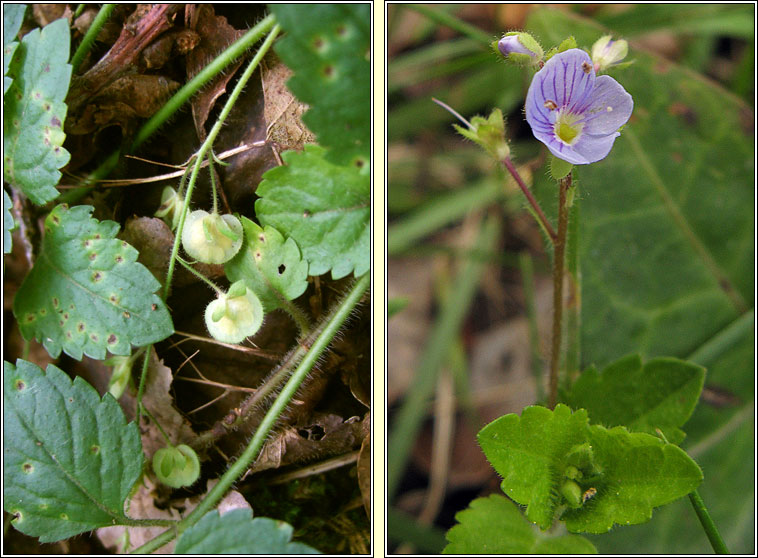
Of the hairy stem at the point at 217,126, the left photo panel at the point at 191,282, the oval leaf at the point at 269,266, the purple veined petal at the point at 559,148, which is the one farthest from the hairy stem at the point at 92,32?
the purple veined petal at the point at 559,148

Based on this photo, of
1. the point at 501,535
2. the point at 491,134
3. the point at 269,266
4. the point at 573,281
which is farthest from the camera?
the point at 573,281

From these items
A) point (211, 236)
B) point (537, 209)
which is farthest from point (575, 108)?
point (211, 236)

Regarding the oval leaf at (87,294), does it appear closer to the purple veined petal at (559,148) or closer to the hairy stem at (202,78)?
the hairy stem at (202,78)

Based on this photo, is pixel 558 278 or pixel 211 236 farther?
pixel 558 278

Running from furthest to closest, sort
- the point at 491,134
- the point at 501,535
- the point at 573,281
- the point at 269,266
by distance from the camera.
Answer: the point at 573,281
the point at 501,535
the point at 269,266
the point at 491,134

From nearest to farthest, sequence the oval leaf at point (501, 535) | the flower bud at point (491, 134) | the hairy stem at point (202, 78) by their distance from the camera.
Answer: the flower bud at point (491, 134), the hairy stem at point (202, 78), the oval leaf at point (501, 535)

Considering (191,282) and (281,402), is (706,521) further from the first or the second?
(191,282)

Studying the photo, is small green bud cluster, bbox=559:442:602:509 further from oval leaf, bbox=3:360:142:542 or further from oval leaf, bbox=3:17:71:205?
oval leaf, bbox=3:17:71:205

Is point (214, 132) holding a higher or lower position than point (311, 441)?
higher
